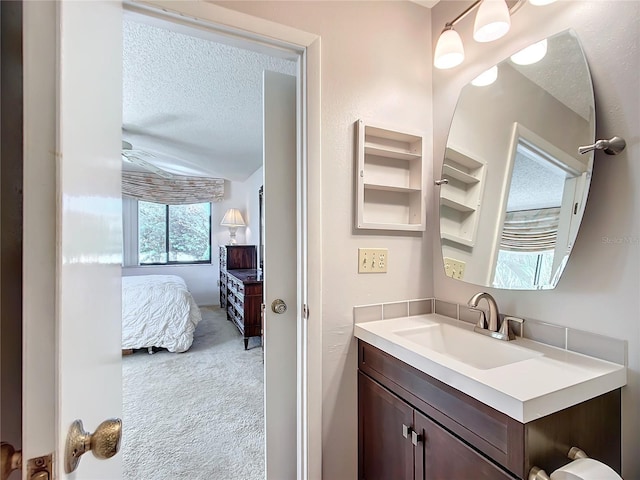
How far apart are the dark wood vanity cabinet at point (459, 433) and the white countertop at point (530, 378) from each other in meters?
0.04

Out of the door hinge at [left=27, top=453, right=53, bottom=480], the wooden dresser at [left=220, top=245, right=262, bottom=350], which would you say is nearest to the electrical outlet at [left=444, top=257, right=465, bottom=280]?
the door hinge at [left=27, top=453, right=53, bottom=480]

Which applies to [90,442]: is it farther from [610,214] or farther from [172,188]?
[172,188]

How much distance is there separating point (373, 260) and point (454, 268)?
379mm

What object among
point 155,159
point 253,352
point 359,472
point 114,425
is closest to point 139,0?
point 114,425

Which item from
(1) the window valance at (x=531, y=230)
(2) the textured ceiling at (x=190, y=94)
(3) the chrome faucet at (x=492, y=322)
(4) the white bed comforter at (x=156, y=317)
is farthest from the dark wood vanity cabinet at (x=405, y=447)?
(4) the white bed comforter at (x=156, y=317)

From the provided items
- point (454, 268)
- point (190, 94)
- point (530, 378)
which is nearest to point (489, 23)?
point (454, 268)

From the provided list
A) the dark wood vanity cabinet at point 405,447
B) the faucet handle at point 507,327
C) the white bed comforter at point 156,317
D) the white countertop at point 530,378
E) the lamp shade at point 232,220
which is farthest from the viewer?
the lamp shade at point 232,220

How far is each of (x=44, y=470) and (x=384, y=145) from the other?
59.7 inches

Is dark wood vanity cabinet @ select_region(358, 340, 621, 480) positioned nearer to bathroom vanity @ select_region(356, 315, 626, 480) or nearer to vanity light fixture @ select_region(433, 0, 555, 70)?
bathroom vanity @ select_region(356, 315, 626, 480)

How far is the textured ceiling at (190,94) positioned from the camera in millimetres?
1827

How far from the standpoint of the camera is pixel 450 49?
1.29 meters

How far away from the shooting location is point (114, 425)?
543 mm

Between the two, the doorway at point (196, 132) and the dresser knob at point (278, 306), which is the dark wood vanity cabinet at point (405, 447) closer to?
the doorway at point (196, 132)

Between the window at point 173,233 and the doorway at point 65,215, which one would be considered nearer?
the doorway at point 65,215
